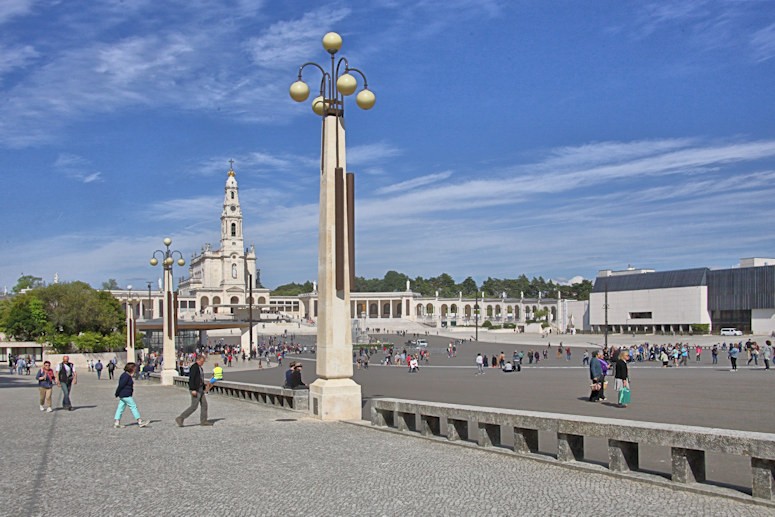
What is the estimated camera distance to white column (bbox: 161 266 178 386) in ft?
110

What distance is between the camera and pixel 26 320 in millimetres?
70062

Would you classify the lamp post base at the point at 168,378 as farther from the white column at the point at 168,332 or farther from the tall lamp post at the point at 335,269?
the tall lamp post at the point at 335,269

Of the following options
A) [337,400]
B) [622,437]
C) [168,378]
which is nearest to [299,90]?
[337,400]

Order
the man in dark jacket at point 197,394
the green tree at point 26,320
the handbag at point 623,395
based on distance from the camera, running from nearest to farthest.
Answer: the man in dark jacket at point 197,394, the handbag at point 623,395, the green tree at point 26,320

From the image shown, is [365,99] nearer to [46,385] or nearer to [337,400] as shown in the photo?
[337,400]

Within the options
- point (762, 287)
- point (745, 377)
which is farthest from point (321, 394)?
point (762, 287)

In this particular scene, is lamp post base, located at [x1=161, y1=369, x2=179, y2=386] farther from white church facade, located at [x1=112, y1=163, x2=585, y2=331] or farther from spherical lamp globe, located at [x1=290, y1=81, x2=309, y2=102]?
white church facade, located at [x1=112, y1=163, x2=585, y2=331]

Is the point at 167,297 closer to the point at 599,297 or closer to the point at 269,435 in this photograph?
the point at 269,435

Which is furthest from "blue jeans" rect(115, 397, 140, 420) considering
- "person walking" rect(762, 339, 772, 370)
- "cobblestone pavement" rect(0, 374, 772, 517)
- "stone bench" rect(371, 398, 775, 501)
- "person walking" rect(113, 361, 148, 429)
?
"person walking" rect(762, 339, 772, 370)

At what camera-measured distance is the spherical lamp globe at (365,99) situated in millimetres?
14352

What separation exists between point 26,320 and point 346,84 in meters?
65.2

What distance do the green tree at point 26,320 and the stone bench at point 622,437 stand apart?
66.9 metres

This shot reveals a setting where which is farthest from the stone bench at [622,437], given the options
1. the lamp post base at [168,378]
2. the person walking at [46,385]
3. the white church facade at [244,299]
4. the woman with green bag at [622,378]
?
the white church facade at [244,299]

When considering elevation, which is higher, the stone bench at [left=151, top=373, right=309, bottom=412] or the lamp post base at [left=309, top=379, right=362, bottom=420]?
the lamp post base at [left=309, top=379, right=362, bottom=420]
